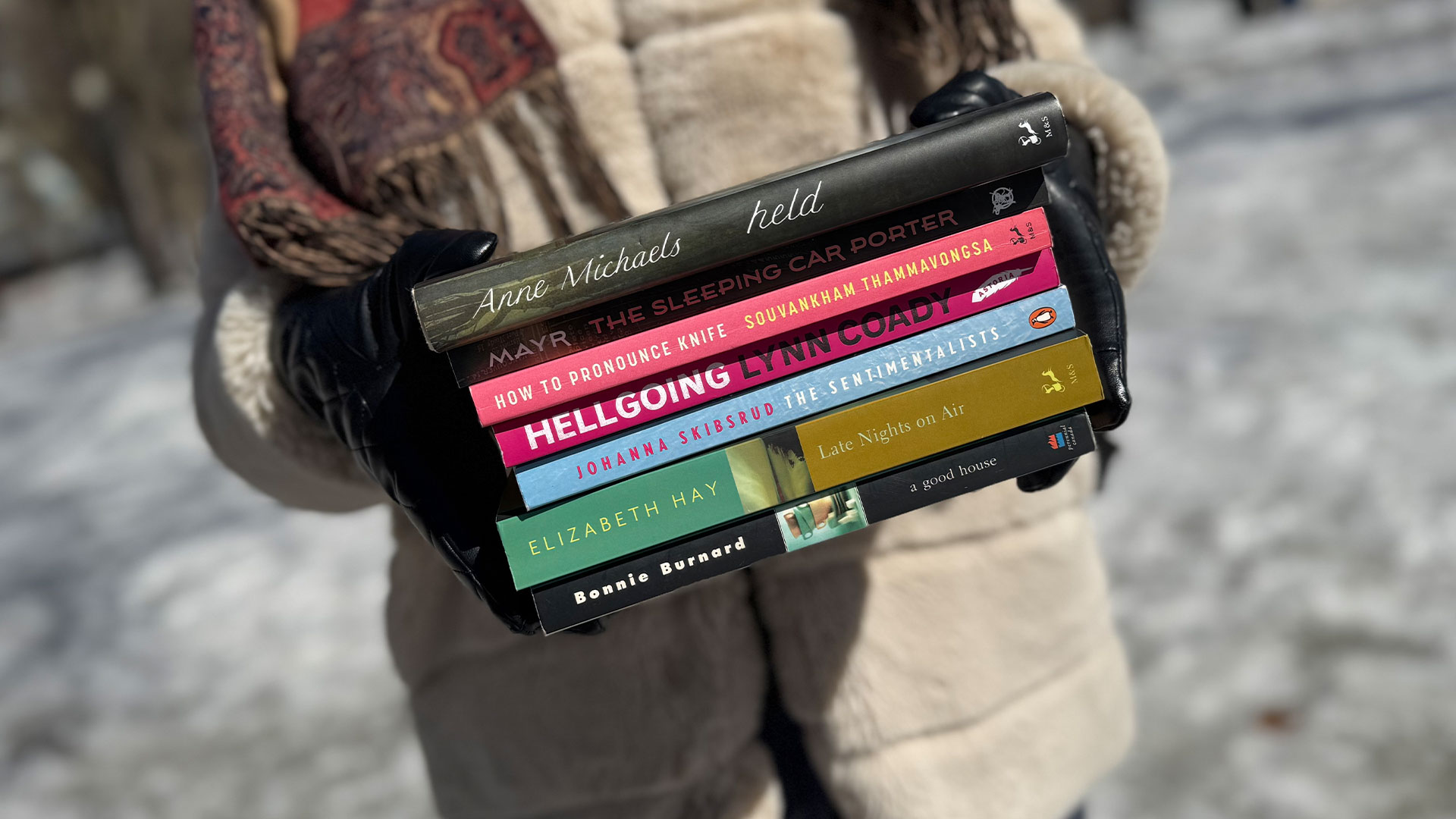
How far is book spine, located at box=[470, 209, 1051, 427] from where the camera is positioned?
431 mm

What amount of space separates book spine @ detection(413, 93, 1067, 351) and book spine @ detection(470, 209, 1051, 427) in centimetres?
2

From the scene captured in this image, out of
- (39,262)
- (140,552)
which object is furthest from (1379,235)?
(39,262)

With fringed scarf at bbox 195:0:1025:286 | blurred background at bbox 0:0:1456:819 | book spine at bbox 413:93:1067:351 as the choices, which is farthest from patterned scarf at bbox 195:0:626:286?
blurred background at bbox 0:0:1456:819

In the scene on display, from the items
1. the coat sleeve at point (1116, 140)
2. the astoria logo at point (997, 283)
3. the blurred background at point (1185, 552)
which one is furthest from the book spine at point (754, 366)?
the blurred background at point (1185, 552)

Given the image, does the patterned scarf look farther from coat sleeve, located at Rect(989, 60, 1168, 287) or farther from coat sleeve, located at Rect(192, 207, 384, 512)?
coat sleeve, located at Rect(989, 60, 1168, 287)

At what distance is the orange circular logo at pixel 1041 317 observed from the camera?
450mm

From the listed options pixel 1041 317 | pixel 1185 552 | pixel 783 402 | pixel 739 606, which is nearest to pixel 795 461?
pixel 783 402

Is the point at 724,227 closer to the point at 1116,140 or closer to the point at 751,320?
the point at 751,320

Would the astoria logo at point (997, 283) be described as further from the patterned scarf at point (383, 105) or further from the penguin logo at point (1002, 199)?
the patterned scarf at point (383, 105)

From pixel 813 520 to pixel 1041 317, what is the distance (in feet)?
0.45

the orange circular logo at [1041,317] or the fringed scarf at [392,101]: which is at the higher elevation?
the fringed scarf at [392,101]

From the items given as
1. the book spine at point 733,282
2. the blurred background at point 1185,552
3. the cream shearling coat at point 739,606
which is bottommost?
the blurred background at point 1185,552

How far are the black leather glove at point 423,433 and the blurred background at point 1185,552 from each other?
113cm

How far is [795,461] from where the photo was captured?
0.45m
